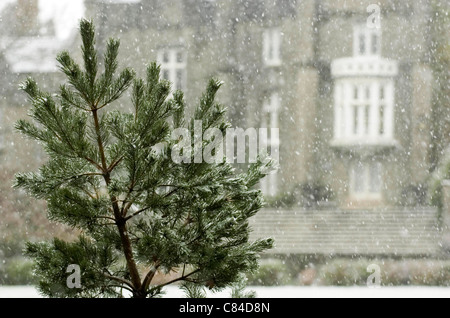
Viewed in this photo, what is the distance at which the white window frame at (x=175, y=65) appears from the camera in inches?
165

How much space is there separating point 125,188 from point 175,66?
11.2ft

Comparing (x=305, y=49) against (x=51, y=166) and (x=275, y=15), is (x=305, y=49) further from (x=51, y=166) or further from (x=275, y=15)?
(x=51, y=166)

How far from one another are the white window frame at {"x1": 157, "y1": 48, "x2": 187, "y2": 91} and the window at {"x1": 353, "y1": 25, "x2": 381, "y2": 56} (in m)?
1.77

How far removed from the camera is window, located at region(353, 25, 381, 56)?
5270 millimetres

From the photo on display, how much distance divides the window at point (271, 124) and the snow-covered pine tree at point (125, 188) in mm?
3536

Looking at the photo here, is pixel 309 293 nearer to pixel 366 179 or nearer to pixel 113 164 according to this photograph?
pixel 366 179

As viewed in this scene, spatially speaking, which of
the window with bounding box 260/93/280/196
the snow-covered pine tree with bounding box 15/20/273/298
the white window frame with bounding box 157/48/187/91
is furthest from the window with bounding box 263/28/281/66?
the snow-covered pine tree with bounding box 15/20/273/298

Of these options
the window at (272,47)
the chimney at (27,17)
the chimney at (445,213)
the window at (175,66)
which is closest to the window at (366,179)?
the chimney at (445,213)

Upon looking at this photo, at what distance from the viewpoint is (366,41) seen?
209 inches

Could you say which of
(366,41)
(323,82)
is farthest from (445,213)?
(366,41)

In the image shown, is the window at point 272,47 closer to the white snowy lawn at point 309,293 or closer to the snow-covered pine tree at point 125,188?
the white snowy lawn at point 309,293

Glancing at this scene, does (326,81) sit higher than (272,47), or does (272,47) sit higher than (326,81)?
(272,47)

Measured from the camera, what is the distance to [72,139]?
0.94m

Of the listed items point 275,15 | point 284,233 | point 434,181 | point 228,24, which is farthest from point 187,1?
point 434,181
